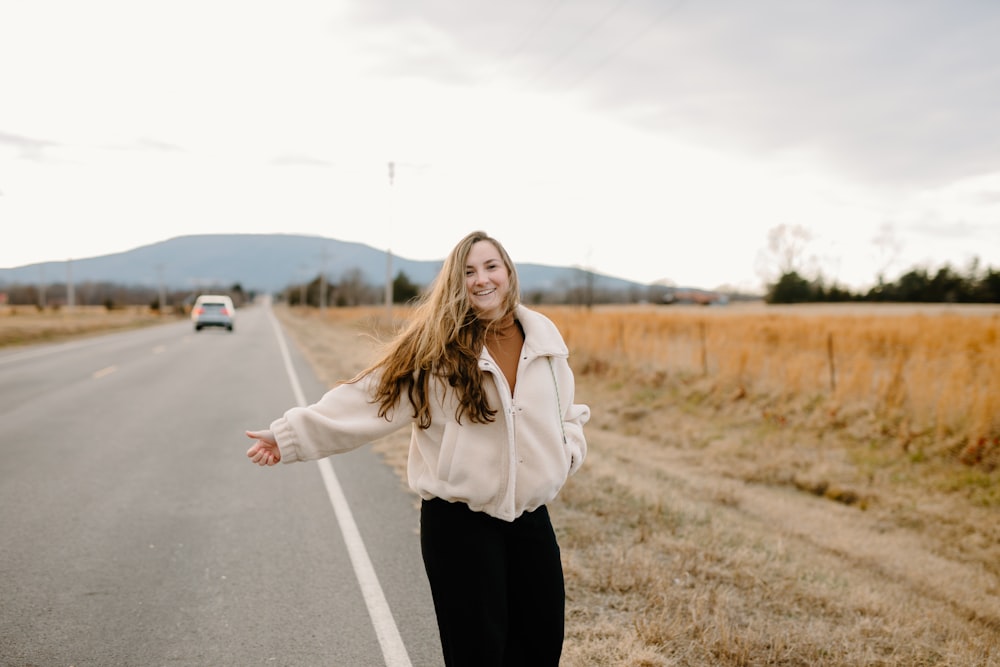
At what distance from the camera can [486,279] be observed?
252 cm

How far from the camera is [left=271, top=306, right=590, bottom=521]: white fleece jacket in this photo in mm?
2318

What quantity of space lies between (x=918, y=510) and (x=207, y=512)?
749cm

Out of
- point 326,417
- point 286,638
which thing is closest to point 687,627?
point 286,638

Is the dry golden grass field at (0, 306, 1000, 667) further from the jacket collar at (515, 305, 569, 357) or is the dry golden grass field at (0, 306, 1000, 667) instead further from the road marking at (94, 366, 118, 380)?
the road marking at (94, 366, 118, 380)

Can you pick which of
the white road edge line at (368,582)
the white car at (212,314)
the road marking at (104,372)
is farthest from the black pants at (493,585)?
the white car at (212,314)

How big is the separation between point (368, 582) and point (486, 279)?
258cm

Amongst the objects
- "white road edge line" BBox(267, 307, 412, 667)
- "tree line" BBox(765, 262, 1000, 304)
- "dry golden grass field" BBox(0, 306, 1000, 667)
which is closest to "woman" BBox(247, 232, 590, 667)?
"dry golden grass field" BBox(0, 306, 1000, 667)

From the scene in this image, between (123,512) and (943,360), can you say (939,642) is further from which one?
(943,360)

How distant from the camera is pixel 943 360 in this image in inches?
427

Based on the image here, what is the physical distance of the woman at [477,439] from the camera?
7.57ft

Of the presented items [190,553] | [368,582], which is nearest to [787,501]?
[368,582]

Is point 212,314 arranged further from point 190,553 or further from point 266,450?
point 266,450

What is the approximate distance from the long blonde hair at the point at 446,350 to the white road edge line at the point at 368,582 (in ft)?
5.19

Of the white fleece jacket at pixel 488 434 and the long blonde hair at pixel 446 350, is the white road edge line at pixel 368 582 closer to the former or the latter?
the white fleece jacket at pixel 488 434
